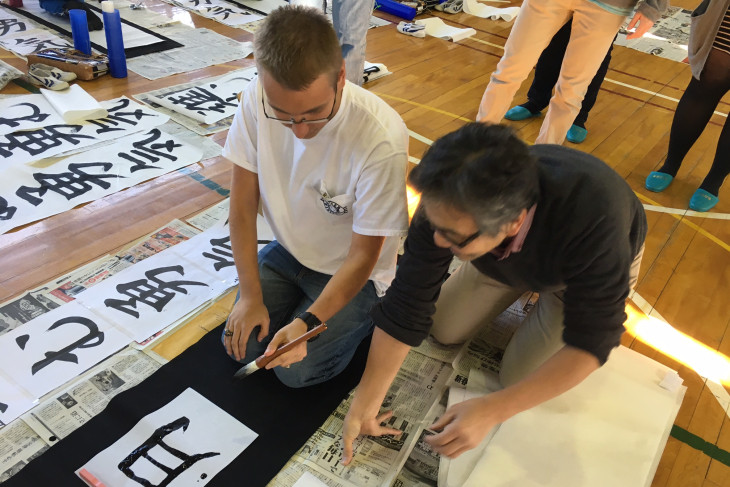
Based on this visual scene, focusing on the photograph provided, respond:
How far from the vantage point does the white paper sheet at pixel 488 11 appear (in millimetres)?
3754

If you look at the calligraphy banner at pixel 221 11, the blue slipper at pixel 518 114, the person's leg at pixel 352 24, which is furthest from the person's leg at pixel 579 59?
the calligraphy banner at pixel 221 11

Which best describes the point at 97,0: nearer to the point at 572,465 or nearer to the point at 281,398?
the point at 281,398

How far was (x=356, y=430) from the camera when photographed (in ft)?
3.37

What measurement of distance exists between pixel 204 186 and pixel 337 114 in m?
0.92

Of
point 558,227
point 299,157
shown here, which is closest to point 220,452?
point 299,157

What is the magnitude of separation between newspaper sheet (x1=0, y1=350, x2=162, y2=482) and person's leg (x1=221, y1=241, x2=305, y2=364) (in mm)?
235

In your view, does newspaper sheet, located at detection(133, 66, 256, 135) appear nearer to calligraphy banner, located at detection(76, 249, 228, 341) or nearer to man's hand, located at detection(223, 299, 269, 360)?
calligraphy banner, located at detection(76, 249, 228, 341)

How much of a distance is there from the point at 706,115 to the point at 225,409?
6.21 feet

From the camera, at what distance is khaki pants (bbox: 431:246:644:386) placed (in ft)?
3.75

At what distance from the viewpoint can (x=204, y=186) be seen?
1737mm

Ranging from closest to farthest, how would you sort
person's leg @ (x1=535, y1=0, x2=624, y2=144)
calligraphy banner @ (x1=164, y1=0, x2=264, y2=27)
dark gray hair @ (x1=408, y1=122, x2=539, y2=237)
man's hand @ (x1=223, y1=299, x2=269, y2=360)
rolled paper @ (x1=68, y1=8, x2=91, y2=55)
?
dark gray hair @ (x1=408, y1=122, x2=539, y2=237), man's hand @ (x1=223, y1=299, x2=269, y2=360), person's leg @ (x1=535, y1=0, x2=624, y2=144), rolled paper @ (x1=68, y1=8, x2=91, y2=55), calligraphy banner @ (x1=164, y1=0, x2=264, y2=27)

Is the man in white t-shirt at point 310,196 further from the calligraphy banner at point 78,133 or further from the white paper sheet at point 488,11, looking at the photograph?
the white paper sheet at point 488,11

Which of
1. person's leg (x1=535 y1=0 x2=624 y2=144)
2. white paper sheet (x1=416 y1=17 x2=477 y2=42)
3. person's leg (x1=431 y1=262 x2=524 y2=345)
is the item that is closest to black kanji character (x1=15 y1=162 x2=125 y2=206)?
person's leg (x1=431 y1=262 x2=524 y2=345)

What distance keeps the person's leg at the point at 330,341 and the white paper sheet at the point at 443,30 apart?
254 cm
